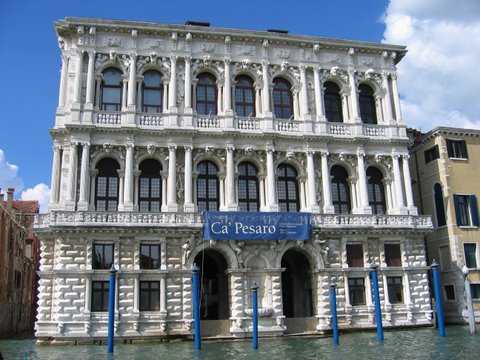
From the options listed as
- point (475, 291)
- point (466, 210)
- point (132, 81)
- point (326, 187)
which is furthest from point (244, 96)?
point (475, 291)

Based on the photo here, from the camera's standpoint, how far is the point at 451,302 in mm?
35531

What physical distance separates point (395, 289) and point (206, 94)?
16.9m

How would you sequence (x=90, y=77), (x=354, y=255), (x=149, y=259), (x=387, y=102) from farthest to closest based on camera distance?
(x=387, y=102) → (x=354, y=255) → (x=90, y=77) → (x=149, y=259)

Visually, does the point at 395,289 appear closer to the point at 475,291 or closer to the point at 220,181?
the point at 475,291

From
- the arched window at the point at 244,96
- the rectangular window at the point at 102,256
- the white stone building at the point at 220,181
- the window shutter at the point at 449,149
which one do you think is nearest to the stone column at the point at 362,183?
the white stone building at the point at 220,181

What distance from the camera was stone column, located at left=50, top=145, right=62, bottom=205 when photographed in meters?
31.4

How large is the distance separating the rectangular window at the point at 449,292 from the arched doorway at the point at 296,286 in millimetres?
9717

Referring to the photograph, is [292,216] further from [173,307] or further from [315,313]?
[173,307]

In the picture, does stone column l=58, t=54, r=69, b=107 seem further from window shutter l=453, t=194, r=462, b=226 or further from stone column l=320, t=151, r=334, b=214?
window shutter l=453, t=194, r=462, b=226

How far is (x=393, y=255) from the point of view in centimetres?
3350

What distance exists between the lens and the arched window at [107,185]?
31719 mm

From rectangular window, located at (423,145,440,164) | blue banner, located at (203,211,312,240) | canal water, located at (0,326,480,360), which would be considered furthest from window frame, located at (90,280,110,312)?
rectangular window, located at (423,145,440,164)

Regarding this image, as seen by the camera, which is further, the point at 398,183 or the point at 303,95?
the point at 303,95

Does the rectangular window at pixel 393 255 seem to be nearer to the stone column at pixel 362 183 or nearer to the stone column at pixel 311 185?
the stone column at pixel 362 183
